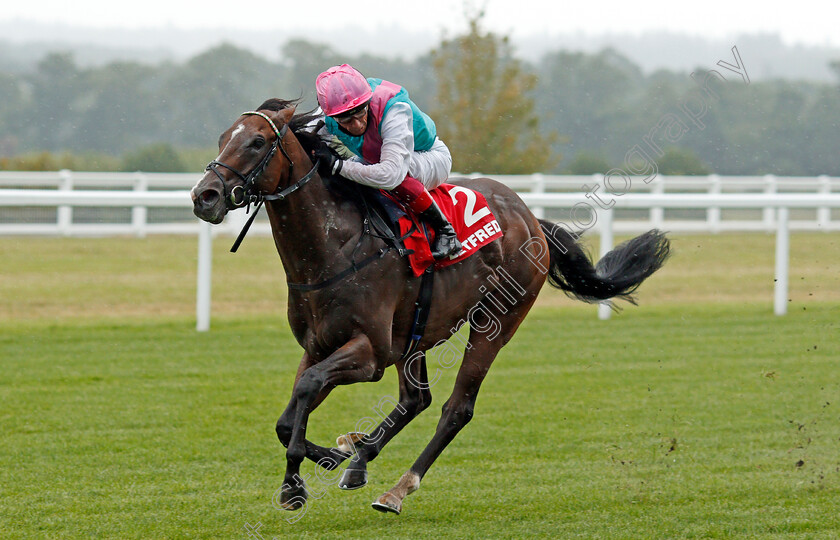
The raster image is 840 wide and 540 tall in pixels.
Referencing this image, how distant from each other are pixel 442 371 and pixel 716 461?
289 cm

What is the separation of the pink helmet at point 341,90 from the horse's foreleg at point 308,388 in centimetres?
89

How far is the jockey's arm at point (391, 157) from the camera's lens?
12.1 ft

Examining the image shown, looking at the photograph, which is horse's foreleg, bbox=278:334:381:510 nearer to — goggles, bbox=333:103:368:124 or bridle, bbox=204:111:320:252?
bridle, bbox=204:111:320:252

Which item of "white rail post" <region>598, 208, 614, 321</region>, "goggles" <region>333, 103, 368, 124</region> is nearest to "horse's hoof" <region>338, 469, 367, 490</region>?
"goggles" <region>333, 103, 368, 124</region>

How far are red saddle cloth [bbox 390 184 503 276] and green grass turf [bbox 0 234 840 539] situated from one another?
3.65ft

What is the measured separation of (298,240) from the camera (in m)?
3.66

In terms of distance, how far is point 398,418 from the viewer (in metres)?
4.39

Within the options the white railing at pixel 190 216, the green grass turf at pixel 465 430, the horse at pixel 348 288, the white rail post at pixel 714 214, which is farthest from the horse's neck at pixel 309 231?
the white rail post at pixel 714 214

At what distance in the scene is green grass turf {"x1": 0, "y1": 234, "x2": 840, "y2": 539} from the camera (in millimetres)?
4047

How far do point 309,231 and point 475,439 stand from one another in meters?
2.21

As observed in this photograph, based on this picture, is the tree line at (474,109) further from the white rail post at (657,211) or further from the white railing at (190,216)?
the white railing at (190,216)

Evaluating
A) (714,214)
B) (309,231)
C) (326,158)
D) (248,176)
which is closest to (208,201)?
(248,176)

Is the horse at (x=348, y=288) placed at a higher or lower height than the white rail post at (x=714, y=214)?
higher

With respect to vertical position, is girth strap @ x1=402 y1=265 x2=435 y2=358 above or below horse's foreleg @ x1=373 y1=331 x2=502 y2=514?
above
